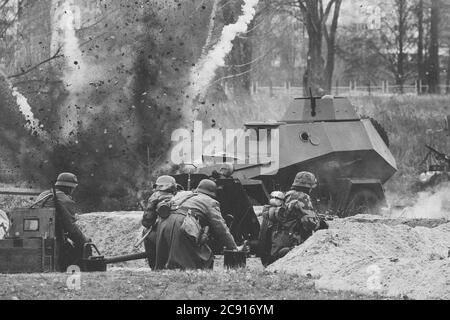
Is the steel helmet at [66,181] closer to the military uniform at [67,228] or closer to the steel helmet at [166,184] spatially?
the military uniform at [67,228]

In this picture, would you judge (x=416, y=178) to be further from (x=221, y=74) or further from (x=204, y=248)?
(x=204, y=248)

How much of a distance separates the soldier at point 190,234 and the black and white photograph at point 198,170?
2 cm

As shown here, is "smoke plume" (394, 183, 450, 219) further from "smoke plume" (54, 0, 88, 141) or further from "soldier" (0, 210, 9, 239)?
"soldier" (0, 210, 9, 239)

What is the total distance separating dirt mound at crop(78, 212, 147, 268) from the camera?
781 inches

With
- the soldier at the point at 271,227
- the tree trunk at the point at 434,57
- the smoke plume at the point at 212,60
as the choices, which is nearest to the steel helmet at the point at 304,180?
the soldier at the point at 271,227

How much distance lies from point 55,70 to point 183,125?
129 inches

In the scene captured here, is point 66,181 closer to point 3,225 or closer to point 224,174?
point 3,225

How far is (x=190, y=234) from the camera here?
14227 mm

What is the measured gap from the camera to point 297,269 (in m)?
14.1

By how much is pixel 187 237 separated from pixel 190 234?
6 centimetres

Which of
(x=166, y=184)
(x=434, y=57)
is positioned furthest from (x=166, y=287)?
(x=434, y=57)

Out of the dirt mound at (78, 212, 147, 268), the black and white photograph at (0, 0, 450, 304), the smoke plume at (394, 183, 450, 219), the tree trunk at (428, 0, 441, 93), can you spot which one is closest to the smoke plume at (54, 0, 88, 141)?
the black and white photograph at (0, 0, 450, 304)

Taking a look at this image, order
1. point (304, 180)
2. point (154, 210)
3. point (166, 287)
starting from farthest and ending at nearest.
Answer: point (304, 180)
point (154, 210)
point (166, 287)
